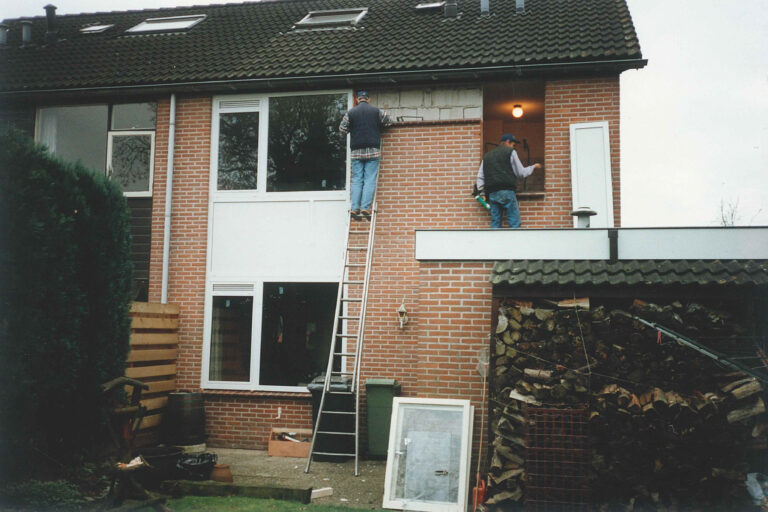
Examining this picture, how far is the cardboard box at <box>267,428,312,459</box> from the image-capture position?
9.16m

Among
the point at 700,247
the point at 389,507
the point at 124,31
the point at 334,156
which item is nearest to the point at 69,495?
the point at 389,507

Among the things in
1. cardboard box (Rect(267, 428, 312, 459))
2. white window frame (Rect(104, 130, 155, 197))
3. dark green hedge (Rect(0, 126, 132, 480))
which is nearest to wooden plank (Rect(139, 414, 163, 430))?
cardboard box (Rect(267, 428, 312, 459))

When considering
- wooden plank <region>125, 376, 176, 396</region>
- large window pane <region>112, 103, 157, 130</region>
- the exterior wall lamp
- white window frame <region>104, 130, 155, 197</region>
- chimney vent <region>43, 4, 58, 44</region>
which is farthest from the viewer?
chimney vent <region>43, 4, 58, 44</region>

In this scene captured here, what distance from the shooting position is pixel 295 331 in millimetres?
9992

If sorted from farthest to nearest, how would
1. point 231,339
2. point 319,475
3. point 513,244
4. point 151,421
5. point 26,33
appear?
point 26,33 < point 231,339 < point 151,421 < point 319,475 < point 513,244

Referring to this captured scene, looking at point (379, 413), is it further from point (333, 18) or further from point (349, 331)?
point (333, 18)

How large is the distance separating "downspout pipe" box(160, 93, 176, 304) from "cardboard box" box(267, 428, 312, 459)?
270 cm

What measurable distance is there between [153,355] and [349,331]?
8.96ft

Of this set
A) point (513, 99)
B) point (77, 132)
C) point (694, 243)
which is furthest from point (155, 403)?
point (513, 99)

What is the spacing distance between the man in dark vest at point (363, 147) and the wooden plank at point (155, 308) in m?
3.02

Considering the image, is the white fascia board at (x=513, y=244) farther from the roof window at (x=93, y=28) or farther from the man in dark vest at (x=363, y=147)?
the roof window at (x=93, y=28)

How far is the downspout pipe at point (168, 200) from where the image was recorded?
10336mm

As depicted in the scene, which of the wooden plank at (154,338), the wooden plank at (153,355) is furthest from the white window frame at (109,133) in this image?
the wooden plank at (153,355)

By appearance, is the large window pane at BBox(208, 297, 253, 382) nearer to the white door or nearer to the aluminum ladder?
the aluminum ladder
